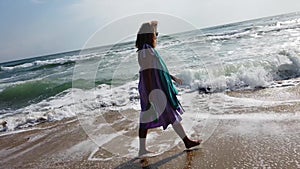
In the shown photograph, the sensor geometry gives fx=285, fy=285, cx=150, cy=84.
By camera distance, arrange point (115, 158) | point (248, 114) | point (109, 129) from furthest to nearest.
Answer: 1. point (109, 129)
2. point (248, 114)
3. point (115, 158)

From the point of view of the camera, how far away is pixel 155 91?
3357 mm

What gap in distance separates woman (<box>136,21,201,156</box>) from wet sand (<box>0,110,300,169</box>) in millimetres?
391

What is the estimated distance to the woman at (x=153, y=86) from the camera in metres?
3.33

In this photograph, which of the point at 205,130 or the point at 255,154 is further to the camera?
the point at 205,130

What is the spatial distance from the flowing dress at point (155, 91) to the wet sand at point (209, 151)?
47 cm

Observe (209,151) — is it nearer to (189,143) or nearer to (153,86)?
(189,143)

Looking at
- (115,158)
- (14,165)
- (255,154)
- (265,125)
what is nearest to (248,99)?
(265,125)

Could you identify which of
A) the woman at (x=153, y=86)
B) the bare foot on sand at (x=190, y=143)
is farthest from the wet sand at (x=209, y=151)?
the woman at (x=153, y=86)

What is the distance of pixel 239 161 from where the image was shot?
2979mm

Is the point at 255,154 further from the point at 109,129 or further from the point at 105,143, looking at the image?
the point at 109,129

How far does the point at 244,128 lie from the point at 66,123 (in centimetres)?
389

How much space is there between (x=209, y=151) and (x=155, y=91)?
3.14 feet

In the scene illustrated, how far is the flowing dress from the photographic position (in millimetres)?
3324

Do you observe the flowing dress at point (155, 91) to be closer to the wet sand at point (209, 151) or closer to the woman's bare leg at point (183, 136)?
the woman's bare leg at point (183, 136)
